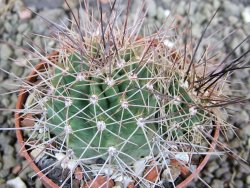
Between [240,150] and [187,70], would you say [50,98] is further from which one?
[240,150]

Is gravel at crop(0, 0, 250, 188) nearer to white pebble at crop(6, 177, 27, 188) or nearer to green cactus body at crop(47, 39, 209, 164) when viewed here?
white pebble at crop(6, 177, 27, 188)

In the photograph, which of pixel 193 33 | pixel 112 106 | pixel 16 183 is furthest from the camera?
pixel 193 33

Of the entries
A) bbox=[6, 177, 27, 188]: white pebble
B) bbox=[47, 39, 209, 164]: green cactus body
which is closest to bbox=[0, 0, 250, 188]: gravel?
bbox=[6, 177, 27, 188]: white pebble

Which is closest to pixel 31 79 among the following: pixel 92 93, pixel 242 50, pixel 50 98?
pixel 50 98

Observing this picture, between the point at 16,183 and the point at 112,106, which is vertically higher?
the point at 112,106

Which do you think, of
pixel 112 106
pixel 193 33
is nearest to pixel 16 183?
pixel 112 106

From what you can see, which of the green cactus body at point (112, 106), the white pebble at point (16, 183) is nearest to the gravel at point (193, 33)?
the white pebble at point (16, 183)

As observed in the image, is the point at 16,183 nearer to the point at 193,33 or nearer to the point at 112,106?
the point at 112,106

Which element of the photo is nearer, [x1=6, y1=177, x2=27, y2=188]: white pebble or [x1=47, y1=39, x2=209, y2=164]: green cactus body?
[x1=47, y1=39, x2=209, y2=164]: green cactus body

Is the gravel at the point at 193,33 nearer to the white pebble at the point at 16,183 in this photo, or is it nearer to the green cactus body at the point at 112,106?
the white pebble at the point at 16,183
